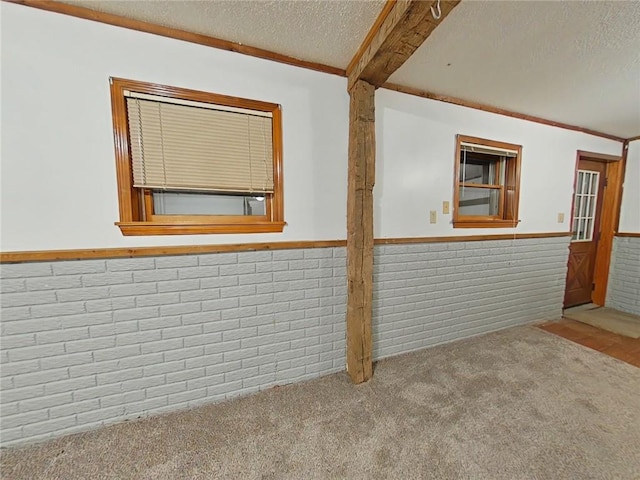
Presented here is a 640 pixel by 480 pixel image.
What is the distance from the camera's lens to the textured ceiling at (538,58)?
131cm

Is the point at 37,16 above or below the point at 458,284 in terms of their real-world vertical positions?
above

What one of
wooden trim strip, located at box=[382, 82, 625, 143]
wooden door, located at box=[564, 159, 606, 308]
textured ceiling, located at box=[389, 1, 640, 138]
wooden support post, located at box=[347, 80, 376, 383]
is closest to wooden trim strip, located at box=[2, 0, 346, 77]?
wooden support post, located at box=[347, 80, 376, 383]

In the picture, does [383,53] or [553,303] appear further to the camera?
[553,303]

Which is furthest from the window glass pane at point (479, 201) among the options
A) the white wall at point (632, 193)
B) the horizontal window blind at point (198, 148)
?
the white wall at point (632, 193)

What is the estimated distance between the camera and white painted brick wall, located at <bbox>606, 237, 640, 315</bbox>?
322cm

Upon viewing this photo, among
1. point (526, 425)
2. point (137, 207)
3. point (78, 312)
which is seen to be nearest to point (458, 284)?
point (526, 425)

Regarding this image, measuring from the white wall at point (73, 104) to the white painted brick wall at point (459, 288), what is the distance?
1.43m

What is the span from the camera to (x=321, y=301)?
1928mm

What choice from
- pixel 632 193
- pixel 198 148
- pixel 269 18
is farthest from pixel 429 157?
pixel 632 193

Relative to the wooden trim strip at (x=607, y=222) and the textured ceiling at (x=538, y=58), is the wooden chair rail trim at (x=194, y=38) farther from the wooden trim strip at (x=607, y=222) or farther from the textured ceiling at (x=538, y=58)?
the wooden trim strip at (x=607, y=222)

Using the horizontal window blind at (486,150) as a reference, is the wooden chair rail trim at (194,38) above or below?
above

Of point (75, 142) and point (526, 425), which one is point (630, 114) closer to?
point (526, 425)

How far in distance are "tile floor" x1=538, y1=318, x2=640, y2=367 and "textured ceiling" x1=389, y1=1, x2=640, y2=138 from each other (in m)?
2.30

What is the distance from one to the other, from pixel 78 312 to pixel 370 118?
2.17 meters
